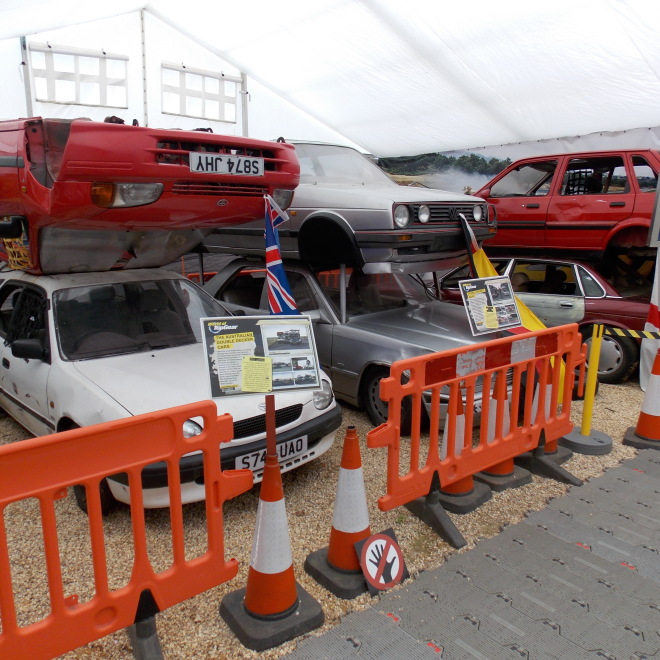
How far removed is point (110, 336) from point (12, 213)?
1.02m

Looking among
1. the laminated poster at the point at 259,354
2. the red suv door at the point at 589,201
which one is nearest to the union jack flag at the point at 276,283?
the laminated poster at the point at 259,354

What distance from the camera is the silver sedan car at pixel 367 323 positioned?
4637mm

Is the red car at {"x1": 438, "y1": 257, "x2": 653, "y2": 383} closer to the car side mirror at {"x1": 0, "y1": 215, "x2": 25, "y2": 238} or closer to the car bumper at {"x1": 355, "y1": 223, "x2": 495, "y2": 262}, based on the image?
the car bumper at {"x1": 355, "y1": 223, "x2": 495, "y2": 262}

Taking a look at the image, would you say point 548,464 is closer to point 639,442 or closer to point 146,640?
point 639,442

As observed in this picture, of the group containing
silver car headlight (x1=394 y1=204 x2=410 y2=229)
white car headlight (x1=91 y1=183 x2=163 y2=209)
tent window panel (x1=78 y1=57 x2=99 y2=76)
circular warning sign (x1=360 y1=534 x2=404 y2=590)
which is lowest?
circular warning sign (x1=360 y1=534 x2=404 y2=590)

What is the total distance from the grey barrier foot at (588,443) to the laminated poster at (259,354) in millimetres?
2628

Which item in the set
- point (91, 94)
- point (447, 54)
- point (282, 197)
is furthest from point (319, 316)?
point (91, 94)

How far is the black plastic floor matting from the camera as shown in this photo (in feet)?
7.63

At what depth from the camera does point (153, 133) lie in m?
3.35

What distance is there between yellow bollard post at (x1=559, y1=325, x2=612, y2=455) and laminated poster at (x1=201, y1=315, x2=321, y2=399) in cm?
258

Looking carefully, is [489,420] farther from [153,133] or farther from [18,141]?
[18,141]

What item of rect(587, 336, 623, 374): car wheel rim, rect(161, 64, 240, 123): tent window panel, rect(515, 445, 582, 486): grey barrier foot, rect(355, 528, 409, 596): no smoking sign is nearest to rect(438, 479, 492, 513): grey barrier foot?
rect(515, 445, 582, 486): grey barrier foot

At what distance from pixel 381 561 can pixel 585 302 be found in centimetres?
437

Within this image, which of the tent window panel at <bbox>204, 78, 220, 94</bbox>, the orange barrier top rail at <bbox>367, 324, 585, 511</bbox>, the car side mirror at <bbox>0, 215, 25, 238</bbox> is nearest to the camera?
the orange barrier top rail at <bbox>367, 324, 585, 511</bbox>
